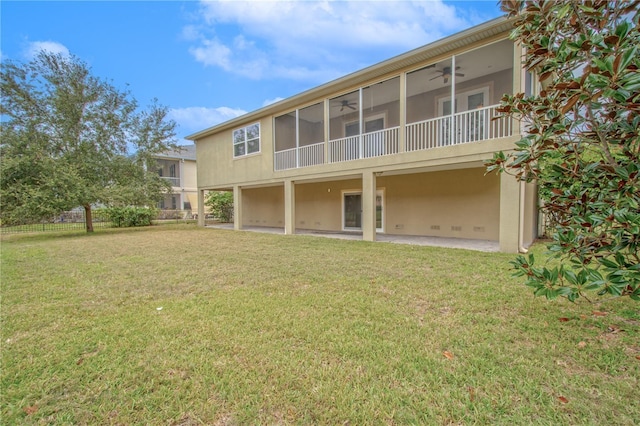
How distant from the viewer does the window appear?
1406cm

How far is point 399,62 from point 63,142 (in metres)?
14.3

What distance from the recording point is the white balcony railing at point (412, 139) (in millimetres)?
8147

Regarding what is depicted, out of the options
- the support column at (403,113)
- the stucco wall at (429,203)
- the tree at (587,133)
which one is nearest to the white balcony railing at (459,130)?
the support column at (403,113)

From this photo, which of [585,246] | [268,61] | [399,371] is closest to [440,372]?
[399,371]

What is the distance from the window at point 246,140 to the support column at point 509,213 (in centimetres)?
1019

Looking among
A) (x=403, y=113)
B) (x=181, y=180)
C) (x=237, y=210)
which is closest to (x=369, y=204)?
(x=403, y=113)

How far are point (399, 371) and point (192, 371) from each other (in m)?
1.79

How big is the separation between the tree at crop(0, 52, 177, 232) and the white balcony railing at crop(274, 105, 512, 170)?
8.04m

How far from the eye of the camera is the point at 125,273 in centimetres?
611

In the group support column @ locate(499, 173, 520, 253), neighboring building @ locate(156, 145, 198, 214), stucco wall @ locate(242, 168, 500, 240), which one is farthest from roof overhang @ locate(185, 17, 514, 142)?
neighboring building @ locate(156, 145, 198, 214)

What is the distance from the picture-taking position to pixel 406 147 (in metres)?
9.61

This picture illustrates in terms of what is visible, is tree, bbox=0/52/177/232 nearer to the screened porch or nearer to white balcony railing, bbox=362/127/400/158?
the screened porch

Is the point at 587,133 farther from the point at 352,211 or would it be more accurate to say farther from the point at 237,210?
the point at 237,210

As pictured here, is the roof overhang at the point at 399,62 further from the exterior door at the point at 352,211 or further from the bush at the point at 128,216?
the bush at the point at 128,216
